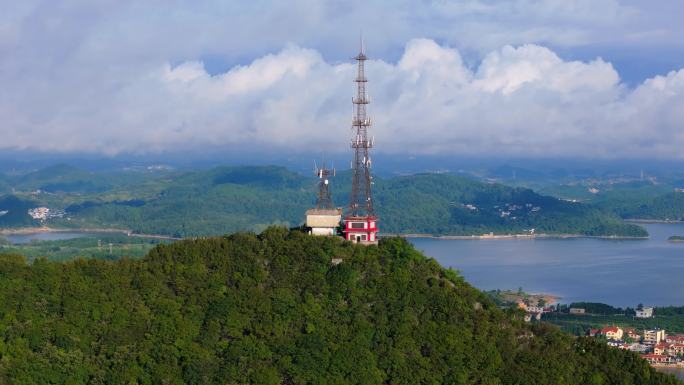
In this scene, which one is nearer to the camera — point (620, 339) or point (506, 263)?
point (620, 339)

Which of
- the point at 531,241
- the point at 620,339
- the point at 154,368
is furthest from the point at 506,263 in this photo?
the point at 154,368

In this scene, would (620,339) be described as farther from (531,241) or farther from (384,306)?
(531,241)

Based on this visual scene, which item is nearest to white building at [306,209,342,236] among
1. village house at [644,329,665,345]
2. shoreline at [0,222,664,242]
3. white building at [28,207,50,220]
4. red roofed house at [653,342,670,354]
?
red roofed house at [653,342,670,354]

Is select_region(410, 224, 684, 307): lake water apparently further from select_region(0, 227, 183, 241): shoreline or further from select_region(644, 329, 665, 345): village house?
select_region(0, 227, 183, 241): shoreline

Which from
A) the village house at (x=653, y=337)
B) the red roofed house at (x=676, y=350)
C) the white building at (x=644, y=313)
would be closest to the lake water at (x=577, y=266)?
the white building at (x=644, y=313)

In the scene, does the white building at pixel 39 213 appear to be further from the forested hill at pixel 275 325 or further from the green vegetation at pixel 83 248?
the forested hill at pixel 275 325
